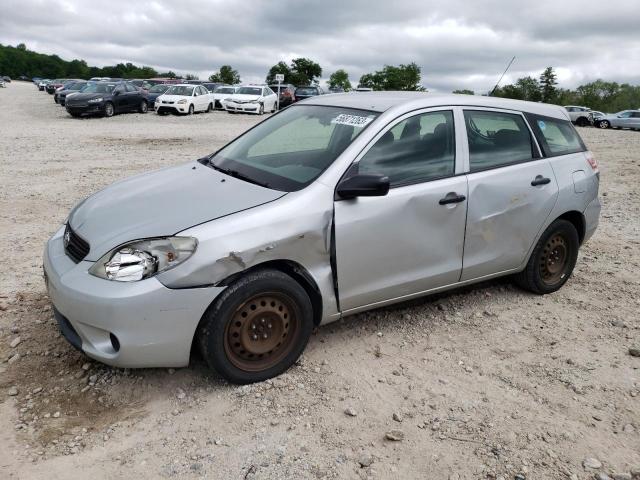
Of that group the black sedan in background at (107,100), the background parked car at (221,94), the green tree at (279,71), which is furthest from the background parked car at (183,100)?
the green tree at (279,71)

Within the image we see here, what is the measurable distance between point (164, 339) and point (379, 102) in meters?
2.19

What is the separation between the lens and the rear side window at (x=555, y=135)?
178 inches

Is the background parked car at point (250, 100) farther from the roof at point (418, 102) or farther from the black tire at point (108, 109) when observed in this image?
the roof at point (418, 102)

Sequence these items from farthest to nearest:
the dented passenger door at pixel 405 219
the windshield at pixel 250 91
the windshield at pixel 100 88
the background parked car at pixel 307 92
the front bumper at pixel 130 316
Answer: the background parked car at pixel 307 92 → the windshield at pixel 250 91 → the windshield at pixel 100 88 → the dented passenger door at pixel 405 219 → the front bumper at pixel 130 316

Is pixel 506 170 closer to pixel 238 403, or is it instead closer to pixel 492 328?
pixel 492 328

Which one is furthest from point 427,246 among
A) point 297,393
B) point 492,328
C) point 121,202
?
point 121,202

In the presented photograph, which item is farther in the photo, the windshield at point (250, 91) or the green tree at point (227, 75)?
the green tree at point (227, 75)

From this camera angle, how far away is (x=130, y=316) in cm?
284

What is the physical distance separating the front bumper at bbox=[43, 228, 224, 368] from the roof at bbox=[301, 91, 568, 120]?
1.81 meters

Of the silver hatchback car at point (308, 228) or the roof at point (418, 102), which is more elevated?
the roof at point (418, 102)

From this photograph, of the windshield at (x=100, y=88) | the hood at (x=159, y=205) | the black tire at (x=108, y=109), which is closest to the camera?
the hood at (x=159, y=205)

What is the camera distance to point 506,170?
4.16 metres

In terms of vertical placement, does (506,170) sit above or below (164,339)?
above

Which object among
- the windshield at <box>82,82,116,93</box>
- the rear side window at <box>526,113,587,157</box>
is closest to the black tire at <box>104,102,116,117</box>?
the windshield at <box>82,82,116,93</box>
